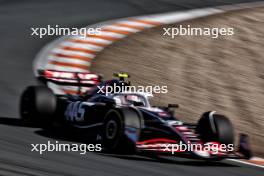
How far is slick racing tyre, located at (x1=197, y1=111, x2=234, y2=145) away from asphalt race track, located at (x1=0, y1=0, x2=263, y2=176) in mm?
414

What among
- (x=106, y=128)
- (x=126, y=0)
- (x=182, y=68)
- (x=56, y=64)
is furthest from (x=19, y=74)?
(x=126, y=0)

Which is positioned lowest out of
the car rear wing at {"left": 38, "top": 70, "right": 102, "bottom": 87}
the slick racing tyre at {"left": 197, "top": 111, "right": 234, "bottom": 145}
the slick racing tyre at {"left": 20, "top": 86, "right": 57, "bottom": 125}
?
the slick racing tyre at {"left": 197, "top": 111, "right": 234, "bottom": 145}

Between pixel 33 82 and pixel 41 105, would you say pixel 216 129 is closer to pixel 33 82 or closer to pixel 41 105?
pixel 41 105

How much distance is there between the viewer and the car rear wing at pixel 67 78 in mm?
14523

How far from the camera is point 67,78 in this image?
574 inches

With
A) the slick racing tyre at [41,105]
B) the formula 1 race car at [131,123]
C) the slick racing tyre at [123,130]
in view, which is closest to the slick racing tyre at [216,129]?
the formula 1 race car at [131,123]

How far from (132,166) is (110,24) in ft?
→ 44.0

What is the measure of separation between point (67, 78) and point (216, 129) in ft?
12.3

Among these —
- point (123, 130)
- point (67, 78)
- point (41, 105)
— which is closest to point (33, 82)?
point (67, 78)

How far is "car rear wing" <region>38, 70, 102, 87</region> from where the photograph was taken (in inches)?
572

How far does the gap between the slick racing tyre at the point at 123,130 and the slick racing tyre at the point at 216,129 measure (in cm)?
132

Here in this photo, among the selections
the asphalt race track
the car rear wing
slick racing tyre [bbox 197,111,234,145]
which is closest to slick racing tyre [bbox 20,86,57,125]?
the asphalt race track

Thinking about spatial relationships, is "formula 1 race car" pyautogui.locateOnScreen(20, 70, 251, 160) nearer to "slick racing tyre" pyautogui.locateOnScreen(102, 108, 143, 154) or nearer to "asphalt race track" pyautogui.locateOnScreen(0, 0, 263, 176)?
"slick racing tyre" pyautogui.locateOnScreen(102, 108, 143, 154)

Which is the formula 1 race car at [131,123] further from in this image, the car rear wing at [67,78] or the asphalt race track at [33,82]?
the car rear wing at [67,78]
